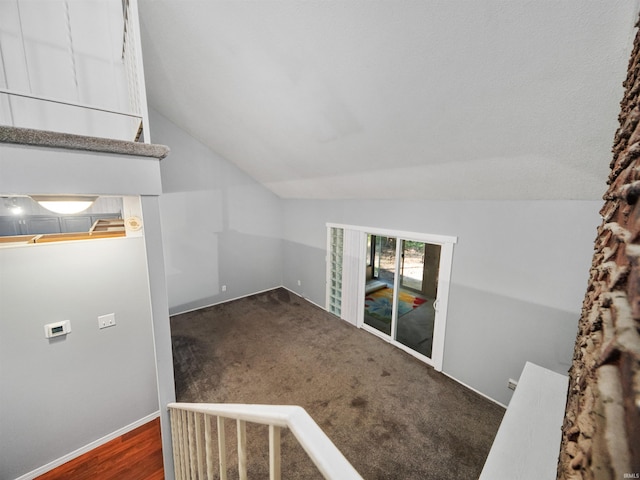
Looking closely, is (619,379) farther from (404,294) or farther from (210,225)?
(404,294)

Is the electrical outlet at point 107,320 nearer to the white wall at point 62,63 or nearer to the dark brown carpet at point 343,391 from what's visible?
the dark brown carpet at point 343,391

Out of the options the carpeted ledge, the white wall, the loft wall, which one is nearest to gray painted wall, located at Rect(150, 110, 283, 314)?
the white wall

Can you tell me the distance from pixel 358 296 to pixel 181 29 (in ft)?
13.3

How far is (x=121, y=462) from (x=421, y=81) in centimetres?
401

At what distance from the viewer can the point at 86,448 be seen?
7.74 ft

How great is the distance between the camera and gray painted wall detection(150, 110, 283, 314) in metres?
4.50

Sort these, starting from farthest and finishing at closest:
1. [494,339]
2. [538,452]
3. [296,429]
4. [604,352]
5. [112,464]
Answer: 1. [494,339]
2. [112,464]
3. [538,452]
4. [296,429]
5. [604,352]

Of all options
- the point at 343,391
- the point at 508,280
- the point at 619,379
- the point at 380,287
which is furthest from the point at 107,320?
the point at 380,287

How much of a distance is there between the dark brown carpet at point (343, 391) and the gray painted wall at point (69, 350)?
0.76m

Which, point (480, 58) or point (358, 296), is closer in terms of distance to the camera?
point (480, 58)

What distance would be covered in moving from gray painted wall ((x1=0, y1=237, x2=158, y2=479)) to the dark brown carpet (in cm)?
76

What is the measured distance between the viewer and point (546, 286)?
7.77 feet

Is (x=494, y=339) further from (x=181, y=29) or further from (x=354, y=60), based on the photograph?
(x=181, y=29)

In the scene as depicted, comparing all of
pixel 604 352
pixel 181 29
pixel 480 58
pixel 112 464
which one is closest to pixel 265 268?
pixel 112 464
